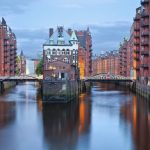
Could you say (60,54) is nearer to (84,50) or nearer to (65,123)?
(65,123)

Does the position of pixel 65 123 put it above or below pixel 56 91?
below

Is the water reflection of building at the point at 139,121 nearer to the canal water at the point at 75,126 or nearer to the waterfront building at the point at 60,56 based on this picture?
the canal water at the point at 75,126

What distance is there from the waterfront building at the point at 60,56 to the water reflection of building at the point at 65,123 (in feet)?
40.4

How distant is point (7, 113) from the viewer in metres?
66.5

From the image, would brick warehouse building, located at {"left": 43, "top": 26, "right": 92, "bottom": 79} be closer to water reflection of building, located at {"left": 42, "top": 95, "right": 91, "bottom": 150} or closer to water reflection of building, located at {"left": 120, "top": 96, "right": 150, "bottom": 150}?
water reflection of building, located at {"left": 42, "top": 95, "right": 91, "bottom": 150}

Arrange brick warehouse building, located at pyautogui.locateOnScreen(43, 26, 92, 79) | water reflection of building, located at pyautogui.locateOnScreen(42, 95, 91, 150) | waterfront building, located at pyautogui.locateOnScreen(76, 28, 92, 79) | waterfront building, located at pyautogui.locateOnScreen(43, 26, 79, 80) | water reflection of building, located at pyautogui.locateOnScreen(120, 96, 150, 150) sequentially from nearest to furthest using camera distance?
water reflection of building, located at pyautogui.locateOnScreen(120, 96, 150, 150) < water reflection of building, located at pyautogui.locateOnScreen(42, 95, 91, 150) < waterfront building, located at pyautogui.locateOnScreen(43, 26, 79, 80) < brick warehouse building, located at pyautogui.locateOnScreen(43, 26, 92, 79) < waterfront building, located at pyautogui.locateOnScreen(76, 28, 92, 79)

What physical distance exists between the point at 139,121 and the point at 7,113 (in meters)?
19.7

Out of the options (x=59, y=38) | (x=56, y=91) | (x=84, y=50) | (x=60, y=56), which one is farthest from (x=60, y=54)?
(x=84, y=50)

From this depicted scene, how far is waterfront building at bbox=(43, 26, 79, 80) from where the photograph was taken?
298 feet

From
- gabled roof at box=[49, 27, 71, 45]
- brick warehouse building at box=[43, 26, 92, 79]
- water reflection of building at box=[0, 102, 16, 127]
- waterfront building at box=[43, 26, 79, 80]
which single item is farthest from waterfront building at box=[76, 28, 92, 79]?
water reflection of building at box=[0, 102, 16, 127]

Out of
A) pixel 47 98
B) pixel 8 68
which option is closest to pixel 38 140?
pixel 47 98

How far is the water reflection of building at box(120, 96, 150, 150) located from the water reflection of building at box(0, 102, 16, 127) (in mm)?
14795

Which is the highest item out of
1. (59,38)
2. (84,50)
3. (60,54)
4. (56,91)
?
(84,50)

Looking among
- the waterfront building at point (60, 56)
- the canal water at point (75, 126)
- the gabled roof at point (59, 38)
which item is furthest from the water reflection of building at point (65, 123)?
the gabled roof at point (59, 38)
